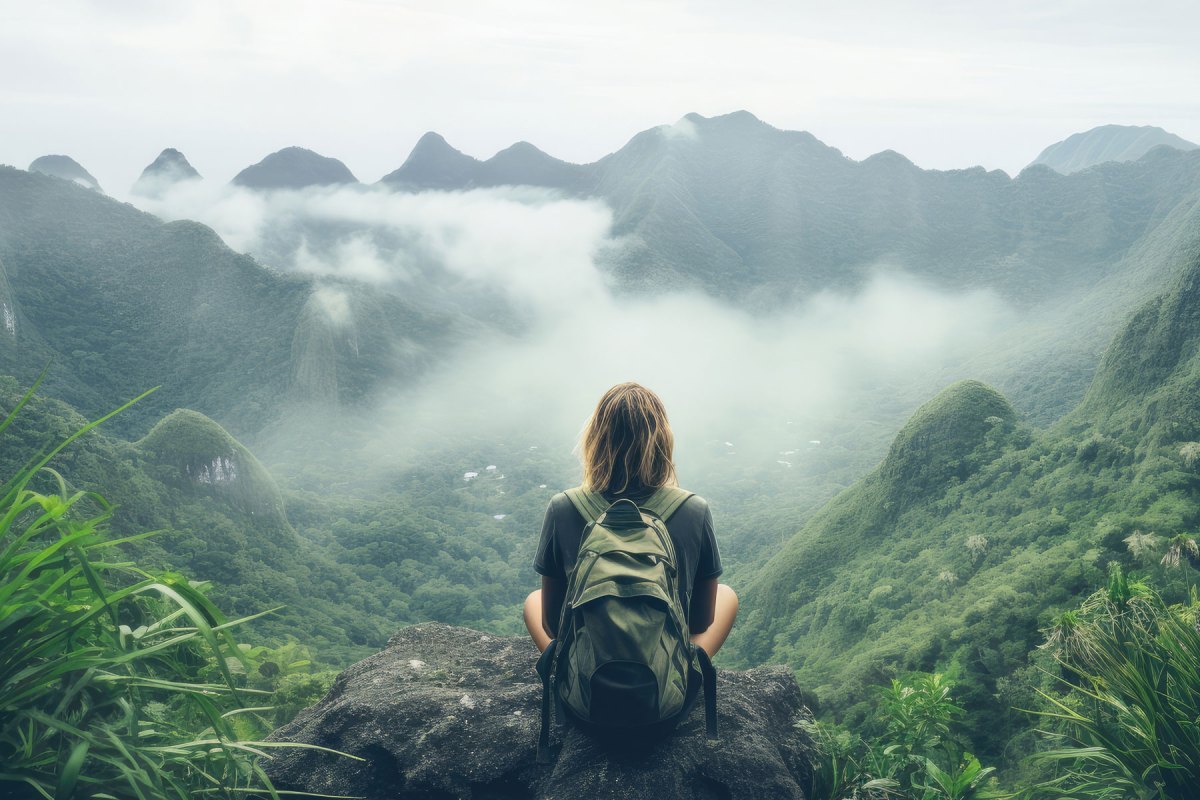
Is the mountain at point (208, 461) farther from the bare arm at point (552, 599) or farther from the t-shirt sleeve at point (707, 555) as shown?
the t-shirt sleeve at point (707, 555)

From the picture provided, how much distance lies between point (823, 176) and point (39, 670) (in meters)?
180

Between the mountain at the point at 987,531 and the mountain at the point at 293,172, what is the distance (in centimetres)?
19282

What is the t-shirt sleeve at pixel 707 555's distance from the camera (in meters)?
3.10

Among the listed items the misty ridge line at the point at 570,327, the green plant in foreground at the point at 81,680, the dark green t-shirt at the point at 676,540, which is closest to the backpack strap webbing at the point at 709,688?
the dark green t-shirt at the point at 676,540

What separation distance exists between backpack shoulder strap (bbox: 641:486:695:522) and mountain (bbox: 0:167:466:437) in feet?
283

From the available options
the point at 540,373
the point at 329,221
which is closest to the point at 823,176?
the point at 540,373

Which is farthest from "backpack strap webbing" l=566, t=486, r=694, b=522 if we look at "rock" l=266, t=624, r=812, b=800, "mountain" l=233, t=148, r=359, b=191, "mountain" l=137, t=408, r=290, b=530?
"mountain" l=233, t=148, r=359, b=191

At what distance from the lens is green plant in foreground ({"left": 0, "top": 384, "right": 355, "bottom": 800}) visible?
1.90 metres

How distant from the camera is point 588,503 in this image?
3.12 metres

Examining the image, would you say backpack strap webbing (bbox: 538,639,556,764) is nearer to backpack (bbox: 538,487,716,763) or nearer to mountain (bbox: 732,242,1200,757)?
backpack (bbox: 538,487,716,763)

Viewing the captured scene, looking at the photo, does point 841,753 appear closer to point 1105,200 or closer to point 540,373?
point 540,373

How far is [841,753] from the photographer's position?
3.51 meters

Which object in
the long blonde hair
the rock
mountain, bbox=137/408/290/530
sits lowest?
mountain, bbox=137/408/290/530

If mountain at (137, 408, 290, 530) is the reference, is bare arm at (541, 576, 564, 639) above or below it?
above
